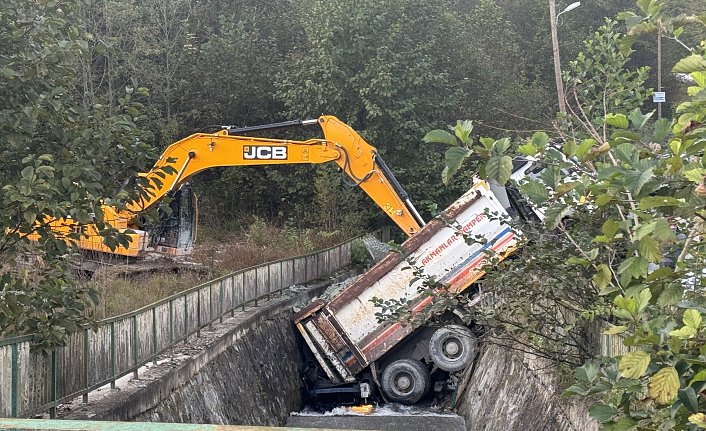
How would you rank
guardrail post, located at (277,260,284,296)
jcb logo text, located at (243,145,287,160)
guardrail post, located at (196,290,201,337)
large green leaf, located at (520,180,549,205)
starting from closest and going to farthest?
large green leaf, located at (520,180,549,205)
guardrail post, located at (196,290,201,337)
jcb logo text, located at (243,145,287,160)
guardrail post, located at (277,260,284,296)

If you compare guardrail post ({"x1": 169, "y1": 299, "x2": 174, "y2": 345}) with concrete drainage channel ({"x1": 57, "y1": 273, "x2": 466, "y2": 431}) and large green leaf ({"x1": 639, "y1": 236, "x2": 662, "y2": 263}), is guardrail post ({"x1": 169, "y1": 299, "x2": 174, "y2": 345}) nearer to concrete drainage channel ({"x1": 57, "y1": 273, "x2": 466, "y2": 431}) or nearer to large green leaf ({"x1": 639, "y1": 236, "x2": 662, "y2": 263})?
concrete drainage channel ({"x1": 57, "y1": 273, "x2": 466, "y2": 431})

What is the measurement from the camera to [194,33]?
102 feet

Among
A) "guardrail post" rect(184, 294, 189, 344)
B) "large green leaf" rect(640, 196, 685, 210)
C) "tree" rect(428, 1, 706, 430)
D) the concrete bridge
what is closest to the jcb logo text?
the concrete bridge

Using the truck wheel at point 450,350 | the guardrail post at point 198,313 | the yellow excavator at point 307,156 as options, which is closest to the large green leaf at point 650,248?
the guardrail post at point 198,313

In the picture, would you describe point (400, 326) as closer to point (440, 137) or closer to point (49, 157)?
point (49, 157)

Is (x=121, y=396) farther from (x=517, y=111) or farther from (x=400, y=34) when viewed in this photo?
(x=517, y=111)

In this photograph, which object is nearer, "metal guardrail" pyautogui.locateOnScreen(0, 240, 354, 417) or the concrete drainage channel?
"metal guardrail" pyautogui.locateOnScreen(0, 240, 354, 417)

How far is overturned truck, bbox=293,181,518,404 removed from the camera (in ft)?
46.4

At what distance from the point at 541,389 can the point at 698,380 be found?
7.72m

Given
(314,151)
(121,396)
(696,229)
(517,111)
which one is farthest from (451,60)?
(696,229)

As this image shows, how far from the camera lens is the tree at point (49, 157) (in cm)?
606

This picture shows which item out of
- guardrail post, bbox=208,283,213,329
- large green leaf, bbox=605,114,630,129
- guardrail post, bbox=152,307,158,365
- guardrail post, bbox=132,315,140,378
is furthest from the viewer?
guardrail post, bbox=208,283,213,329

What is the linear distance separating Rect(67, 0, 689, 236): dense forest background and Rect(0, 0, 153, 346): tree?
19.1 meters

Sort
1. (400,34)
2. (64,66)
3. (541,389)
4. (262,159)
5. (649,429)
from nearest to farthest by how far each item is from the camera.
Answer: (649,429) < (64,66) < (541,389) < (262,159) < (400,34)
